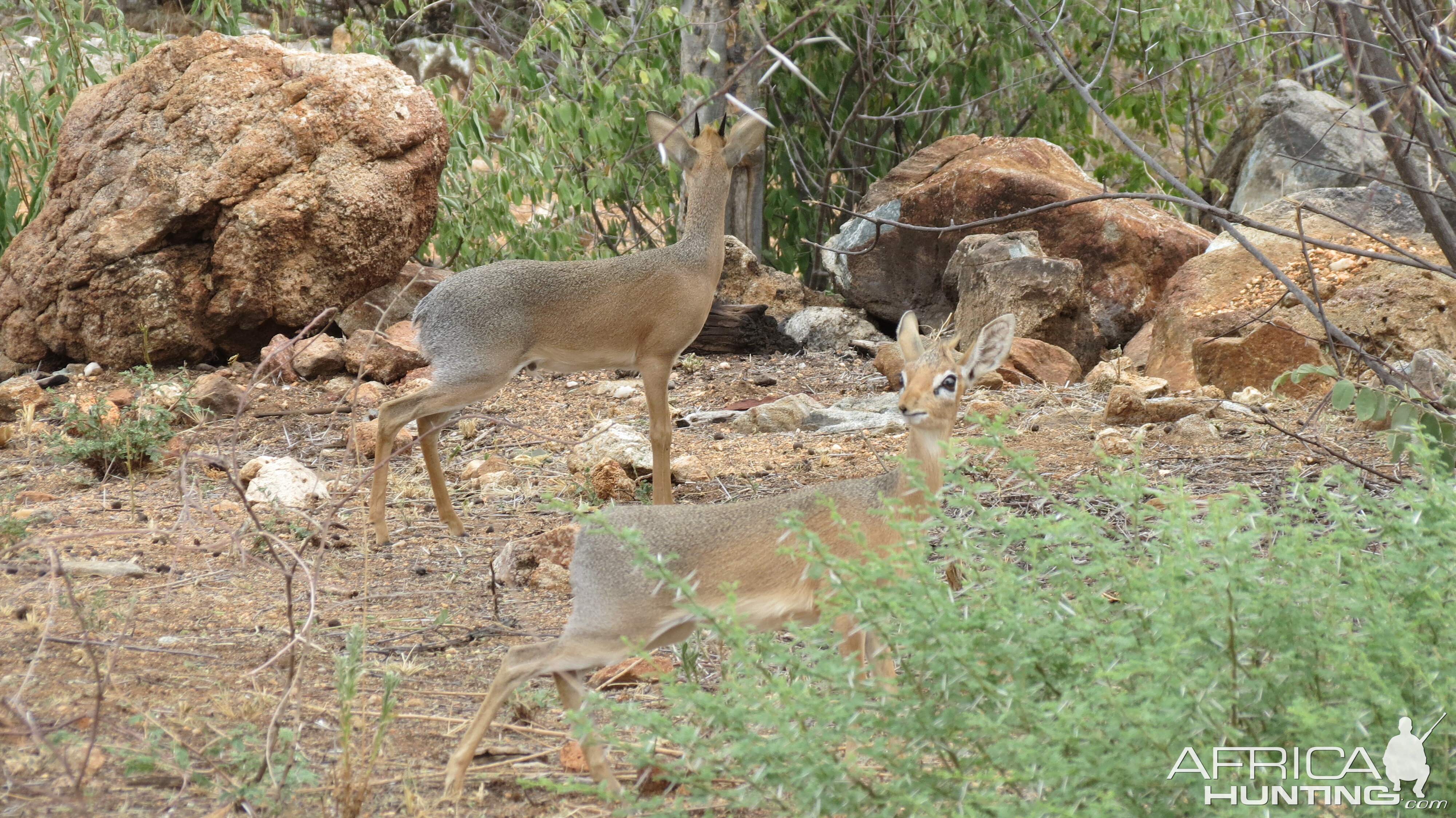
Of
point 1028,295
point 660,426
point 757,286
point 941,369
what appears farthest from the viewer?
point 757,286

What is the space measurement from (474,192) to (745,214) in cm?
223

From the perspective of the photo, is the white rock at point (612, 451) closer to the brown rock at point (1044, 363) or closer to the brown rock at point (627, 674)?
the brown rock at point (627, 674)

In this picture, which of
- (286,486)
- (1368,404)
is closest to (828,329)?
(286,486)

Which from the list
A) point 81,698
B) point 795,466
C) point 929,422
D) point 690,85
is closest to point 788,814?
point 929,422

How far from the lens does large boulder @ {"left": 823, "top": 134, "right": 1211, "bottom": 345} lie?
9.38 metres

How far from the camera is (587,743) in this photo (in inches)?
114

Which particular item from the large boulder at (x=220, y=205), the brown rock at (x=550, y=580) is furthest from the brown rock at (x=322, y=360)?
the brown rock at (x=550, y=580)

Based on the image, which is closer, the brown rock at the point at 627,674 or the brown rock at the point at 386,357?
the brown rock at the point at 627,674

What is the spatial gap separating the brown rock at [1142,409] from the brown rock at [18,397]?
19.9ft

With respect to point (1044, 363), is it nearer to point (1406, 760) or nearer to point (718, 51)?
point (718, 51)

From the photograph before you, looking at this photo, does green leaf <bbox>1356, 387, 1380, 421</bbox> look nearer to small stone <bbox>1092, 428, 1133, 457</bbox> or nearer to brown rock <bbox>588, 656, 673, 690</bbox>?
small stone <bbox>1092, 428, 1133, 457</bbox>

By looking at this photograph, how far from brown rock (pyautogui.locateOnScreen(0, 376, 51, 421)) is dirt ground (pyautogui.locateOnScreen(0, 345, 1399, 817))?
1.02 feet

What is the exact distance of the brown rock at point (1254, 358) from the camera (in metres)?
6.73

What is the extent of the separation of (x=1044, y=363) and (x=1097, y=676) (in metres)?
5.77
